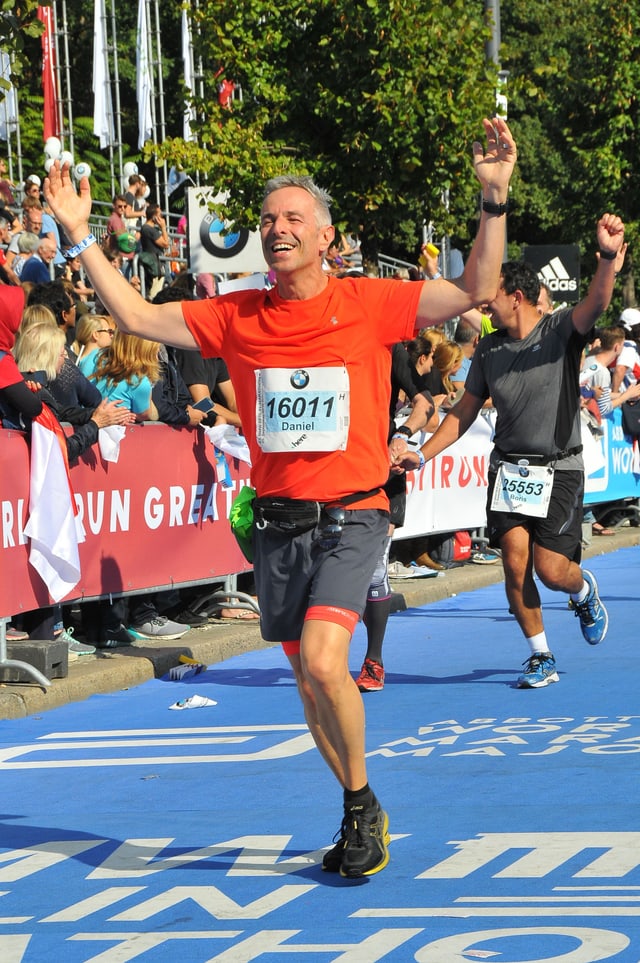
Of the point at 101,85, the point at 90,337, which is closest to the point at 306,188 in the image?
the point at 90,337

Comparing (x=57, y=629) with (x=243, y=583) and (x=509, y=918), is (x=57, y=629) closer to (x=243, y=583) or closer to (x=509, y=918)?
(x=243, y=583)

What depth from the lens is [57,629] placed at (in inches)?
400

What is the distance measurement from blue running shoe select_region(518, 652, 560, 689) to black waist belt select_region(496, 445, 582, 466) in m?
1.09

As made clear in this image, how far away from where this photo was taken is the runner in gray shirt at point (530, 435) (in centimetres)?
918

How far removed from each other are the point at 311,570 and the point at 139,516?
17.5 ft

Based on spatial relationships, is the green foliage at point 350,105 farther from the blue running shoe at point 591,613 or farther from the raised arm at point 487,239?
the raised arm at point 487,239

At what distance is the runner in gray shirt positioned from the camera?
9.18 metres

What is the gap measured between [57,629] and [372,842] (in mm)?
4928

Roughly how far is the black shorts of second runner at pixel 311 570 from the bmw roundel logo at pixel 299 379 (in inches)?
17.5

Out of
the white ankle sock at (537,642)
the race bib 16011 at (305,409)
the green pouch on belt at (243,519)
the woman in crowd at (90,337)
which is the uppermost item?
the race bib 16011 at (305,409)

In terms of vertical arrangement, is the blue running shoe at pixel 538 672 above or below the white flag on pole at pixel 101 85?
below

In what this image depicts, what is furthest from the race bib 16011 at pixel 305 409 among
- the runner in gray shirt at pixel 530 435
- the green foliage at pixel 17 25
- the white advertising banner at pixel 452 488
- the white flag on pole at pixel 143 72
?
the white flag on pole at pixel 143 72

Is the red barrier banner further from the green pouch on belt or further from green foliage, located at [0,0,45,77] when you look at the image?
the green pouch on belt

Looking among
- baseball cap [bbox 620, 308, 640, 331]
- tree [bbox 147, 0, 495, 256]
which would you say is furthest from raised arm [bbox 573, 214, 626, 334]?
baseball cap [bbox 620, 308, 640, 331]
